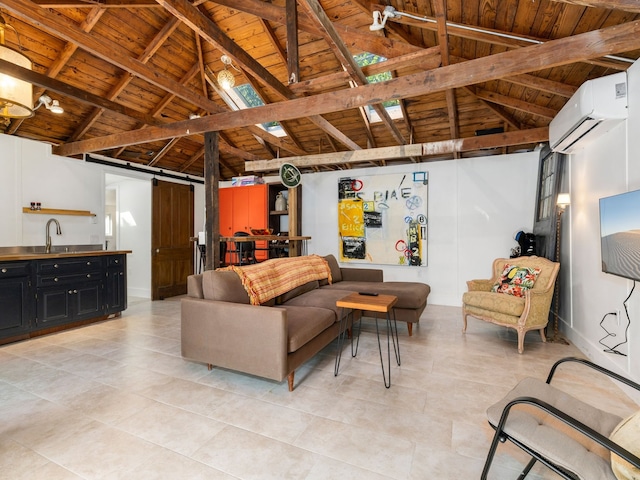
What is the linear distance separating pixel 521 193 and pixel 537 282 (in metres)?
2.14

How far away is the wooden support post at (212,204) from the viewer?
13.4 feet

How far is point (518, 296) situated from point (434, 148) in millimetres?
2609

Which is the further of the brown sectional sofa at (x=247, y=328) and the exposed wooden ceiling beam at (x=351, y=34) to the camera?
the exposed wooden ceiling beam at (x=351, y=34)

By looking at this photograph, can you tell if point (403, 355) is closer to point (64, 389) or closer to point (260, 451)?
point (260, 451)

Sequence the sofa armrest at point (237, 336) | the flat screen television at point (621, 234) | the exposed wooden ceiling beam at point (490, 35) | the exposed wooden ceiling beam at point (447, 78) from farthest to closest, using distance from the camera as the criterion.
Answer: the exposed wooden ceiling beam at point (490, 35), the sofa armrest at point (237, 336), the exposed wooden ceiling beam at point (447, 78), the flat screen television at point (621, 234)

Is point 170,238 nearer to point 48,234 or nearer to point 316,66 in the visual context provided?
point 48,234

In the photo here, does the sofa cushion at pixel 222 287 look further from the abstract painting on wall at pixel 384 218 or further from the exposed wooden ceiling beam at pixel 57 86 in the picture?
the abstract painting on wall at pixel 384 218

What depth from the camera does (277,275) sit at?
343cm

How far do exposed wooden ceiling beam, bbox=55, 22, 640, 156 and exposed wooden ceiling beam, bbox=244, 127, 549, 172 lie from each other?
2.18 metres

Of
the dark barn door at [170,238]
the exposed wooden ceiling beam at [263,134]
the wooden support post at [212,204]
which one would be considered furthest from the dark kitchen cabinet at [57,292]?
the exposed wooden ceiling beam at [263,134]

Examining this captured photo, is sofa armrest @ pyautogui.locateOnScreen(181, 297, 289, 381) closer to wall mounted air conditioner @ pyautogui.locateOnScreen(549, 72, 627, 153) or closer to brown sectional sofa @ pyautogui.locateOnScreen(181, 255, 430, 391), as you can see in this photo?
brown sectional sofa @ pyautogui.locateOnScreen(181, 255, 430, 391)

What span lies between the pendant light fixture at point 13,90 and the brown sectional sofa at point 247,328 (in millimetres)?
2034

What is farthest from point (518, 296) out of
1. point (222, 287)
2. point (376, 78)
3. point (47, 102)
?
point (47, 102)

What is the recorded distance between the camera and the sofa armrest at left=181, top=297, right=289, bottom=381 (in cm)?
239
